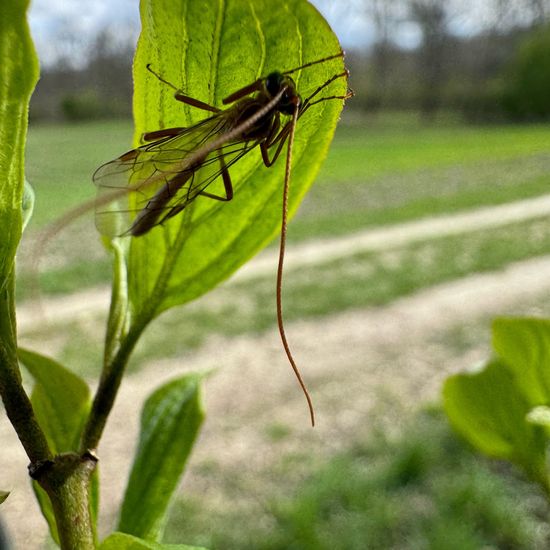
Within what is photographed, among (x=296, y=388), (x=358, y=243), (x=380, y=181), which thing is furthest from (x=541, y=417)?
(x=380, y=181)

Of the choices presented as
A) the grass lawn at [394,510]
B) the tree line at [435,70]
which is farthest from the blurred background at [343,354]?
the tree line at [435,70]

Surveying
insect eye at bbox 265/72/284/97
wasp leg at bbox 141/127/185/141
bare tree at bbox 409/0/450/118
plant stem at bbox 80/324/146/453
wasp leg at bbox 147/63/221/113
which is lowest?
plant stem at bbox 80/324/146/453

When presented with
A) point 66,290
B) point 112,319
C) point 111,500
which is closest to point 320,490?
point 111,500

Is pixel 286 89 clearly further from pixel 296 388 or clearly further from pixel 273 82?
pixel 296 388

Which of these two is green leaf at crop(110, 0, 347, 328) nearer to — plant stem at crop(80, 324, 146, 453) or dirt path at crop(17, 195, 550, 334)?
plant stem at crop(80, 324, 146, 453)

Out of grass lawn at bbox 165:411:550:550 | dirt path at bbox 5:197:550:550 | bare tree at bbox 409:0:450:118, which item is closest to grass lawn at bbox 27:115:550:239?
dirt path at bbox 5:197:550:550
